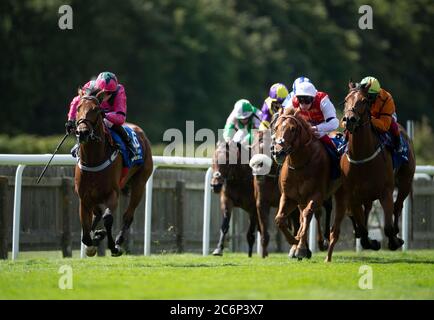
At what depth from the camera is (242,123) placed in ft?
52.1

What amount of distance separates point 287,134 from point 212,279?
2469mm

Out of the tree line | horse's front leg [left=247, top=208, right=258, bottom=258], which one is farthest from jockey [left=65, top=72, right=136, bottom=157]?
the tree line

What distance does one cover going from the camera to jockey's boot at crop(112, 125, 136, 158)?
12.9 meters

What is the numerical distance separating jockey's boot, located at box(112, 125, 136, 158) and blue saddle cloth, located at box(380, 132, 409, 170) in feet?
9.06

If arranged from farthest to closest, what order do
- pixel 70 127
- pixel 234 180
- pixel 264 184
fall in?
pixel 234 180 → pixel 264 184 → pixel 70 127

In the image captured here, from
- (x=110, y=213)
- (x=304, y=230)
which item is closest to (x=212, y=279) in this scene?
(x=304, y=230)

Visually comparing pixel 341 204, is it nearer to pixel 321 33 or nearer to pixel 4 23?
pixel 4 23

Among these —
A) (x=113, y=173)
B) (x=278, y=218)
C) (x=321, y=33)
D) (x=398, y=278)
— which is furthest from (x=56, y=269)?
(x=321, y=33)

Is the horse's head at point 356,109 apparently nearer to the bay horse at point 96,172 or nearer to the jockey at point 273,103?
the jockey at point 273,103

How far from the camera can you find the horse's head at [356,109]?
40.1 feet

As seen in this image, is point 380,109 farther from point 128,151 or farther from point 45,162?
point 45,162

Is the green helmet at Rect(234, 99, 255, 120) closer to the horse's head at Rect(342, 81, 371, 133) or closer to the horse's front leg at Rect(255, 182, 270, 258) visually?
the horse's front leg at Rect(255, 182, 270, 258)

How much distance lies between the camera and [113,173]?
40.7 ft

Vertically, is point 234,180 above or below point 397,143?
below
